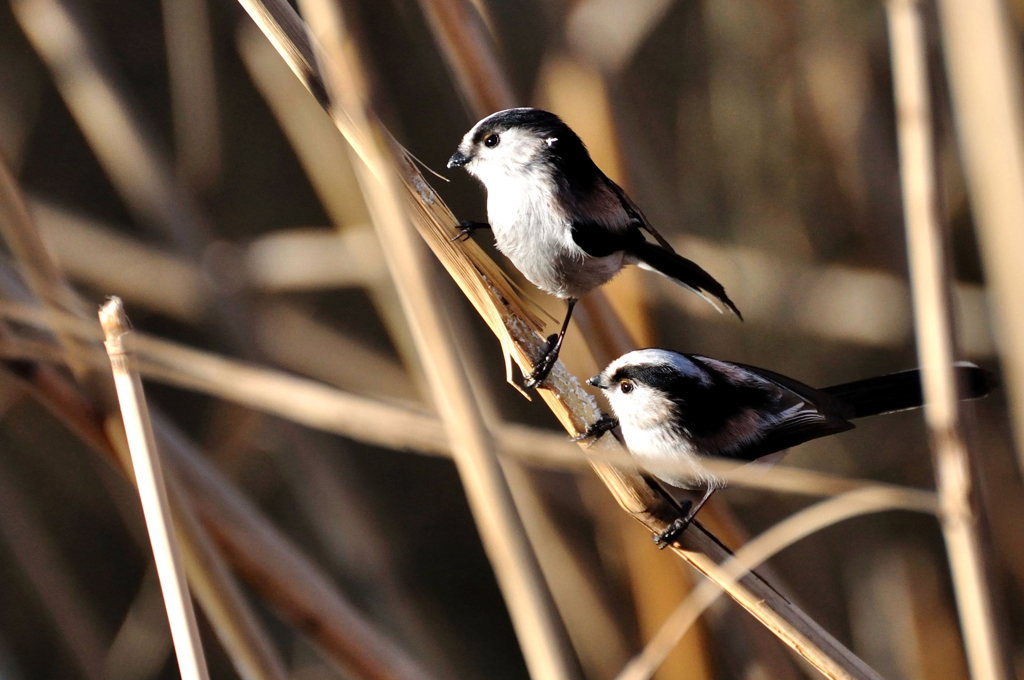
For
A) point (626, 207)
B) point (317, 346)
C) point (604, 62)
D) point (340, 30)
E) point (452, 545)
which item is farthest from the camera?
point (452, 545)

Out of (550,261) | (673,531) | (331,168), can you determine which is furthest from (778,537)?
(331,168)

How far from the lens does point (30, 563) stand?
127 cm

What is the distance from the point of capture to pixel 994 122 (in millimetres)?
591

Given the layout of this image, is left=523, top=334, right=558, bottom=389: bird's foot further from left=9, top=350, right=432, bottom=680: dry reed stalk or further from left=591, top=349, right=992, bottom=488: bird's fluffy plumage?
left=9, top=350, right=432, bottom=680: dry reed stalk

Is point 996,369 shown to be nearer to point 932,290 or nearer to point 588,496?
point 588,496

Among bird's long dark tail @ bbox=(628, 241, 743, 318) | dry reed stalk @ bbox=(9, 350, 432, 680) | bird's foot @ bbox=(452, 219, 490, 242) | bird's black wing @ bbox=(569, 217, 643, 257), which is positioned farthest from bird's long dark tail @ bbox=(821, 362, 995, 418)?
dry reed stalk @ bbox=(9, 350, 432, 680)

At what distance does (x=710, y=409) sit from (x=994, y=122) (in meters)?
0.39

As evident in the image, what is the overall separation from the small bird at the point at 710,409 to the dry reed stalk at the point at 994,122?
232 millimetres

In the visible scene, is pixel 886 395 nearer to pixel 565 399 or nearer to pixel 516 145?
pixel 565 399

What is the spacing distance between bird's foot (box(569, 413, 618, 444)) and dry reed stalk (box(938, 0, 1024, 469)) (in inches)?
14.2

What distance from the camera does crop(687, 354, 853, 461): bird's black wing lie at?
0.86 m

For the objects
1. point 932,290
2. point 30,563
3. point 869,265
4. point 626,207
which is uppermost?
point 869,265

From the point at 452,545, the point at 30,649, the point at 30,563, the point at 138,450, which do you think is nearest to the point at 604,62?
the point at 138,450

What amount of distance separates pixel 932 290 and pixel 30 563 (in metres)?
1.25
